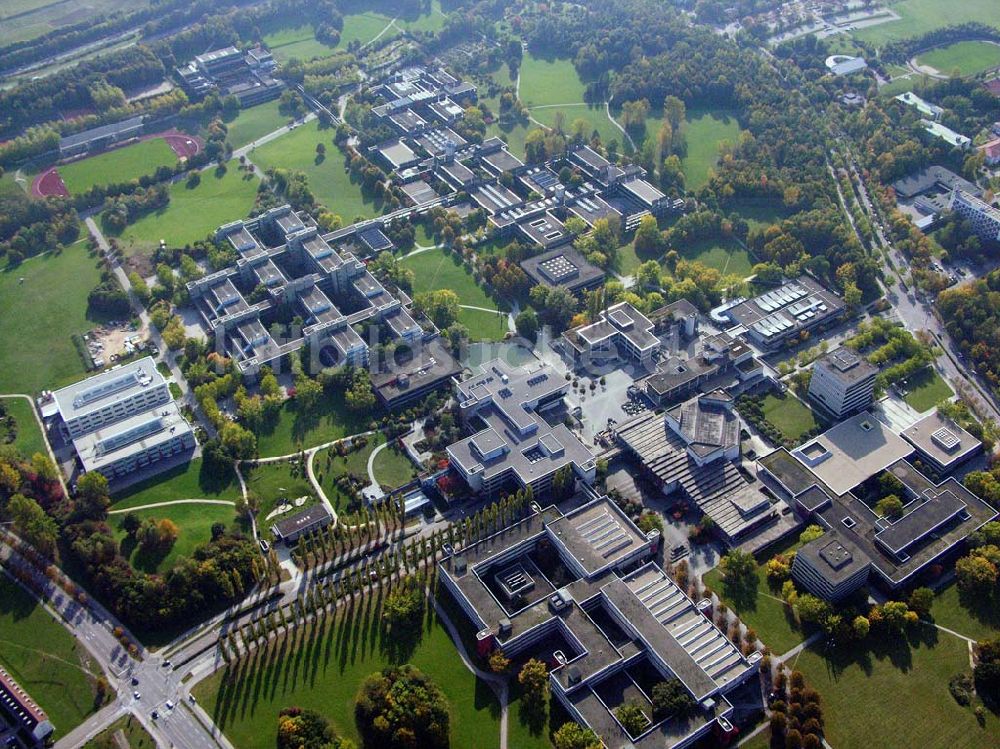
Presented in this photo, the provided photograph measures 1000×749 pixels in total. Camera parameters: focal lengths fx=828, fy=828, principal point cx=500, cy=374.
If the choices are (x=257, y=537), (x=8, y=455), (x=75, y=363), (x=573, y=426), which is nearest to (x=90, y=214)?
(x=75, y=363)

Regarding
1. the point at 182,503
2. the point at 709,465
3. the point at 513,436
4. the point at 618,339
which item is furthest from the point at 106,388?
the point at 709,465

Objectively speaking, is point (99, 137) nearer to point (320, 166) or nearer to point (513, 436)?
point (320, 166)

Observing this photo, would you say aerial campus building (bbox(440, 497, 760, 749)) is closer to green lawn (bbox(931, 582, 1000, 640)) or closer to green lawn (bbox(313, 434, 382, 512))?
green lawn (bbox(313, 434, 382, 512))

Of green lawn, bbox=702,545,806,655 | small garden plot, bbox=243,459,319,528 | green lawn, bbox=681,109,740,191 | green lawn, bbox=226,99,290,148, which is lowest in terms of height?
green lawn, bbox=702,545,806,655

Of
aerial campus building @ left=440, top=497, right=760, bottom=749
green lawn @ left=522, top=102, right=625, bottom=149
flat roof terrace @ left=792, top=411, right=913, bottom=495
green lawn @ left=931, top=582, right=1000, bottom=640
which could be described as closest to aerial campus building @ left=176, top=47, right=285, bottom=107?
green lawn @ left=522, top=102, right=625, bottom=149

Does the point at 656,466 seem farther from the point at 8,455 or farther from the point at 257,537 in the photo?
the point at 8,455
